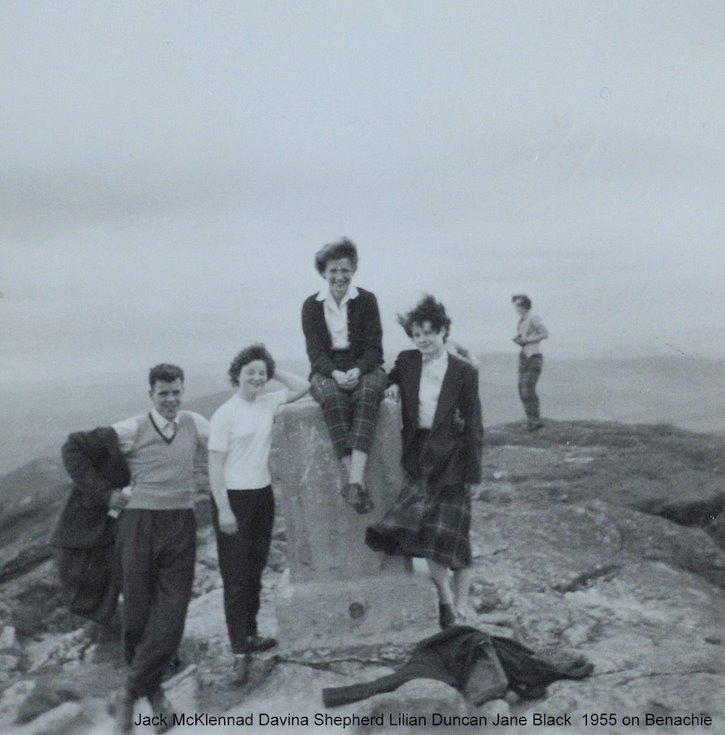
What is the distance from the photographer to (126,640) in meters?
3.83

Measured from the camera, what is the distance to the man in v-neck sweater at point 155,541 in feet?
12.3

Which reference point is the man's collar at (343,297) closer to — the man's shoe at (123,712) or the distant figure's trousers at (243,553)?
the distant figure's trousers at (243,553)

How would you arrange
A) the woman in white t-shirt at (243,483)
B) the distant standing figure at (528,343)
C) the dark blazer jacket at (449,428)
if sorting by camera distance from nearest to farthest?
1. the woman in white t-shirt at (243,483)
2. the dark blazer jacket at (449,428)
3. the distant standing figure at (528,343)

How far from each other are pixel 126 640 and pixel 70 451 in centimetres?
92

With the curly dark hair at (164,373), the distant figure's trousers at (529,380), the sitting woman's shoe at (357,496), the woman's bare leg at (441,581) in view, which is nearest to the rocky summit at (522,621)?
the woman's bare leg at (441,581)

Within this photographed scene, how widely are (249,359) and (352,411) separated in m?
0.60

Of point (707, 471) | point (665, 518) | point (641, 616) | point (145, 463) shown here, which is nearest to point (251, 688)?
point (145, 463)

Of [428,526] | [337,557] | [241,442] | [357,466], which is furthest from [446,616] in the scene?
[241,442]

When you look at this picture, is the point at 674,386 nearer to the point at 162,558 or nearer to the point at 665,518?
the point at 665,518

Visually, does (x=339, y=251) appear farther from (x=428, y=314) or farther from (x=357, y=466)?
(x=357, y=466)

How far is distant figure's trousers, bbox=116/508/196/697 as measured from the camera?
3.75 meters

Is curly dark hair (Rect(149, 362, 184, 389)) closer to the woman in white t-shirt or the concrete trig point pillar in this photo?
the woman in white t-shirt

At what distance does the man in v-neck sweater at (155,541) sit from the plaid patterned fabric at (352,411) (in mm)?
736

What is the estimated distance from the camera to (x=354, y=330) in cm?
435
